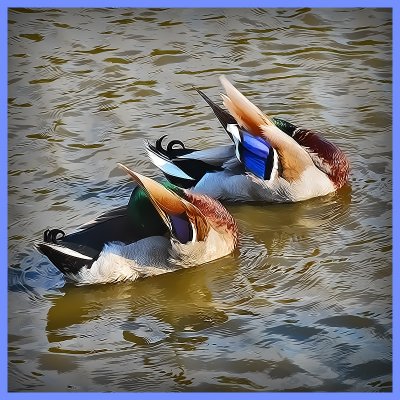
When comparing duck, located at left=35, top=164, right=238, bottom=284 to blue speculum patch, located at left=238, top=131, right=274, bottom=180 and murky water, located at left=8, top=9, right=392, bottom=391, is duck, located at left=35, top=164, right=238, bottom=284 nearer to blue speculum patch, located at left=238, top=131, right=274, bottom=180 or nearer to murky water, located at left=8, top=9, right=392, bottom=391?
murky water, located at left=8, top=9, right=392, bottom=391

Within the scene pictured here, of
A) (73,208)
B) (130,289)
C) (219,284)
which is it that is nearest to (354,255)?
(219,284)

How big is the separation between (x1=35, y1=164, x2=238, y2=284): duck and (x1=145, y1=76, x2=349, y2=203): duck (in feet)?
2.61

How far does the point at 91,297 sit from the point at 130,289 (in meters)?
0.26

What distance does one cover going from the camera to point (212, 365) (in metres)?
6.47

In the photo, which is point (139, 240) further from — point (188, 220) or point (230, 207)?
point (230, 207)

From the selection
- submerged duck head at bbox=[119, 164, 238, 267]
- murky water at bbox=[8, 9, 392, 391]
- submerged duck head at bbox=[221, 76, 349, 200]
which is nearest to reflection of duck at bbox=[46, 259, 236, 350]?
murky water at bbox=[8, 9, 392, 391]

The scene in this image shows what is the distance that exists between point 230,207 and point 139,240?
1.32 metres

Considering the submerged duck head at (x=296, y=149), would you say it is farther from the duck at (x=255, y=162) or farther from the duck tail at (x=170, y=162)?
the duck tail at (x=170, y=162)

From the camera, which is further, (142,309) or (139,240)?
(139,240)

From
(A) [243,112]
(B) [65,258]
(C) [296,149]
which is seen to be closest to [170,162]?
(A) [243,112]

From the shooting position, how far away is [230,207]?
335 inches

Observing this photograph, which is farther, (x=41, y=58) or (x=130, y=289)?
(x=41, y=58)

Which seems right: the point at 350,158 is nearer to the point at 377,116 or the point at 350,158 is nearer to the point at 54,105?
the point at 377,116

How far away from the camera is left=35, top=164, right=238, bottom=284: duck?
7176 mm
